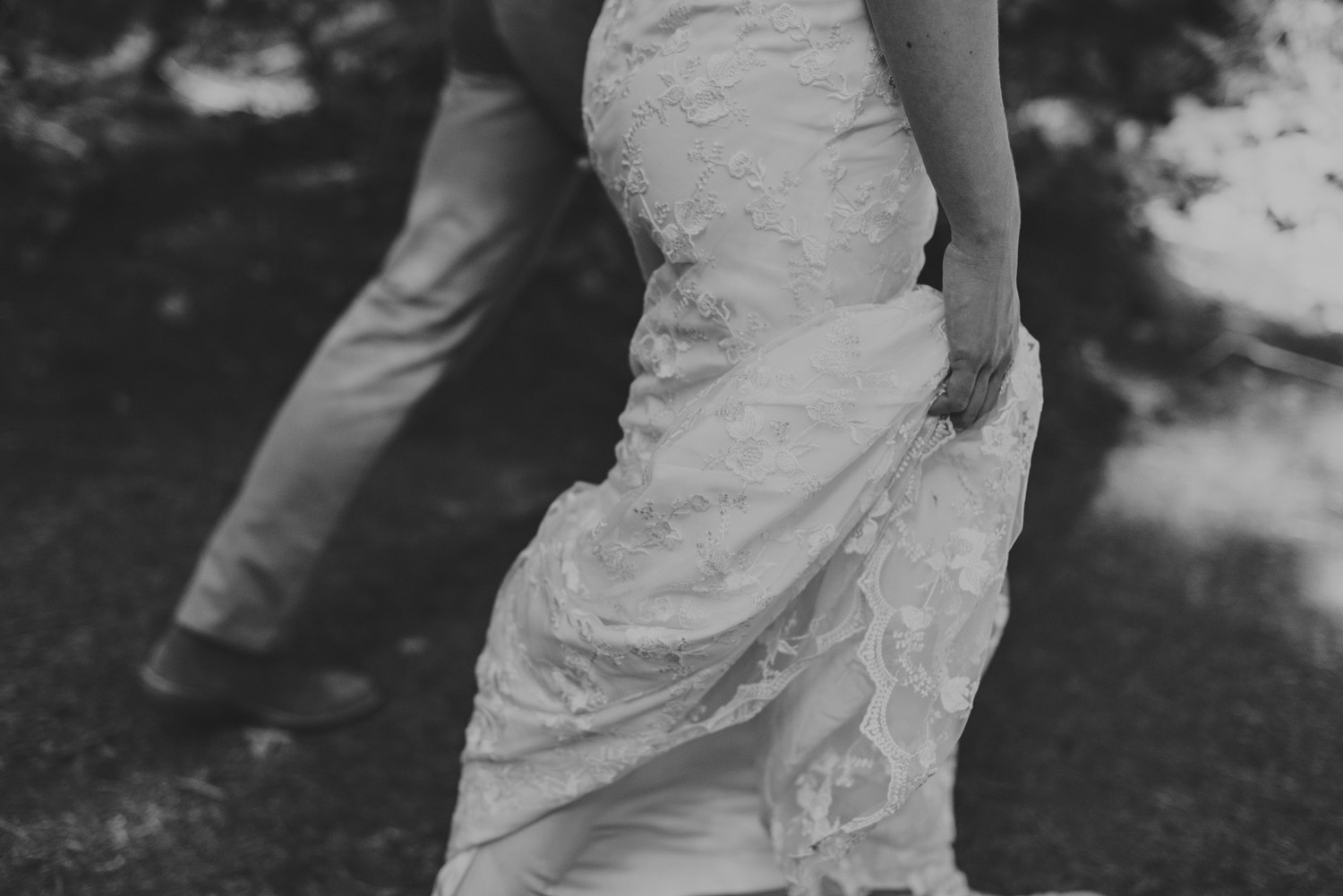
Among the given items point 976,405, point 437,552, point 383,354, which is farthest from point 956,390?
point 437,552

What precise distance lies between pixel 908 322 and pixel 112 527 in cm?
195

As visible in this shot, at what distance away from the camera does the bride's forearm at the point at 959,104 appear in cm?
111

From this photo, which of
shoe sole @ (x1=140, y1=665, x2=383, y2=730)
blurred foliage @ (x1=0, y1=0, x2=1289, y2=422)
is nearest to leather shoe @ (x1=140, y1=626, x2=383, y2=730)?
shoe sole @ (x1=140, y1=665, x2=383, y2=730)

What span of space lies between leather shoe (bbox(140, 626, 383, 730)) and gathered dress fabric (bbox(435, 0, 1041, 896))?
66 cm

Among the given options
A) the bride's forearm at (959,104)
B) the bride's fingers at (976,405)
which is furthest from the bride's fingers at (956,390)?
the bride's forearm at (959,104)

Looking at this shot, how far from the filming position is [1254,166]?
274 centimetres

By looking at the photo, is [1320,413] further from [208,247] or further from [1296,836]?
[208,247]

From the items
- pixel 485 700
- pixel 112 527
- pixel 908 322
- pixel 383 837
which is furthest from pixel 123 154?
pixel 908 322

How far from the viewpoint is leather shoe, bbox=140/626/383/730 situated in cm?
195

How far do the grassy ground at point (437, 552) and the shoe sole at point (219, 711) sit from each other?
0.03 m

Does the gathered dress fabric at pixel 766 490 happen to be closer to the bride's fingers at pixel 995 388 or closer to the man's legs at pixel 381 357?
the bride's fingers at pixel 995 388

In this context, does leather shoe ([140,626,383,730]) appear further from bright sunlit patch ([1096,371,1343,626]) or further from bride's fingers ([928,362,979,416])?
bright sunlit patch ([1096,371,1343,626])

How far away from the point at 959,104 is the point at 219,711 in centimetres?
154

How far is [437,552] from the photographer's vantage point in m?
2.62
